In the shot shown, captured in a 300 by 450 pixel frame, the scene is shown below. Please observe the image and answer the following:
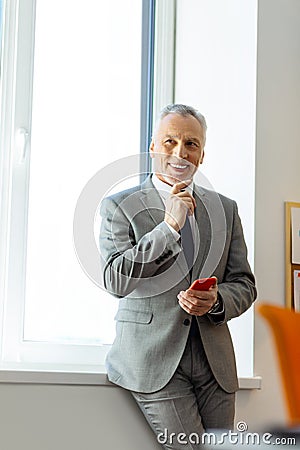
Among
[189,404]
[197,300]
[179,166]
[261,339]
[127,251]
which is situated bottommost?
[189,404]

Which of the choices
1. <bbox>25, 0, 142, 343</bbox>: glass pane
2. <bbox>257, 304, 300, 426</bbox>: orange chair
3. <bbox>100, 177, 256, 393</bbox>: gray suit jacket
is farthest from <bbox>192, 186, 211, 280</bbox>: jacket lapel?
<bbox>257, 304, 300, 426</bbox>: orange chair

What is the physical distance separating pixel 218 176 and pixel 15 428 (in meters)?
1.14

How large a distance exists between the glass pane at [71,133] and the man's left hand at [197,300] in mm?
637

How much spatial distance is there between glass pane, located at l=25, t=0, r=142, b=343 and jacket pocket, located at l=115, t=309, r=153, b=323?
0.48 metres

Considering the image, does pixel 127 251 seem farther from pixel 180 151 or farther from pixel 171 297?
pixel 180 151

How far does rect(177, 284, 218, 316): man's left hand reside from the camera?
2.31 metres

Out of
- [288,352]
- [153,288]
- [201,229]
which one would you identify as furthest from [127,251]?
[288,352]

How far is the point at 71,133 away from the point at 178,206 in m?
0.77

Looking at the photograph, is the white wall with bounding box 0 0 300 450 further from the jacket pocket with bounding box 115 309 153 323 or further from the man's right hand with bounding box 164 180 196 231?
the man's right hand with bounding box 164 180 196 231

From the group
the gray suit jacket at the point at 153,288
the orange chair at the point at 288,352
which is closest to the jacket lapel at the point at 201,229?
the gray suit jacket at the point at 153,288

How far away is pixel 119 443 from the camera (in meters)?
2.44

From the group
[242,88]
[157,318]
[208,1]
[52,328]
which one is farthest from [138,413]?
[208,1]

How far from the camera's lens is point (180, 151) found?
7.89 feet

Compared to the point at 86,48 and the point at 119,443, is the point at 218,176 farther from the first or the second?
Answer: the point at 119,443
